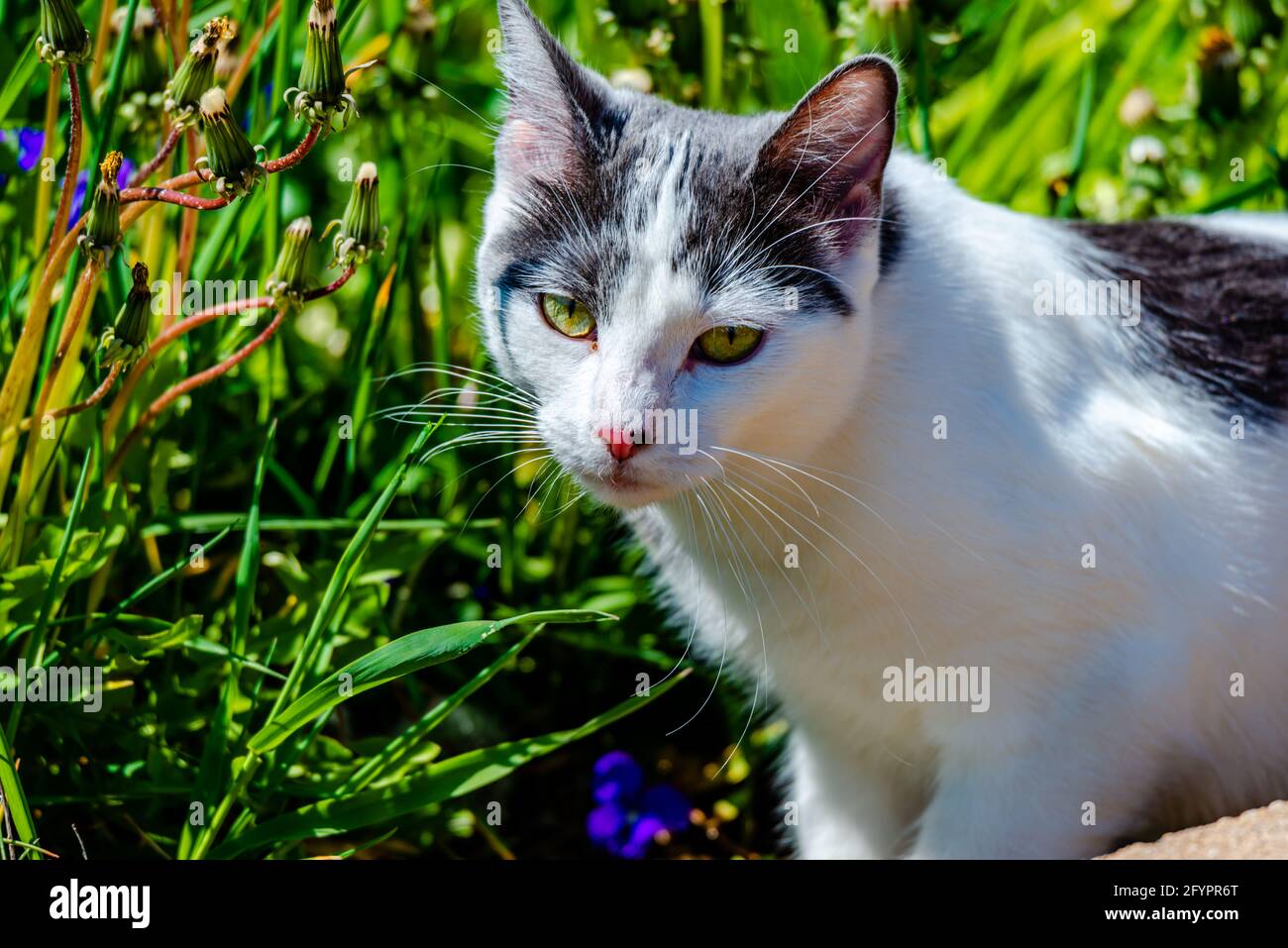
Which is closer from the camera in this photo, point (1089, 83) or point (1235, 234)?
point (1235, 234)

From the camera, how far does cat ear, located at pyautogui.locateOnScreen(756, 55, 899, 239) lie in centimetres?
137

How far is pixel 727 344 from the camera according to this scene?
1.41 m

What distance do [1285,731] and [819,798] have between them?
0.70m

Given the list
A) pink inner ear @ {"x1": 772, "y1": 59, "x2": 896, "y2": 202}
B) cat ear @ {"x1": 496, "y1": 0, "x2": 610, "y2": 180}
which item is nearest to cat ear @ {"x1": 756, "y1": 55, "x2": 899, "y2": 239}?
pink inner ear @ {"x1": 772, "y1": 59, "x2": 896, "y2": 202}

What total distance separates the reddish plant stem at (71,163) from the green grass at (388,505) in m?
0.16

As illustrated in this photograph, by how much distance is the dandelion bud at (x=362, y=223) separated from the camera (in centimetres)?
133

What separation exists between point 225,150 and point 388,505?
63 cm

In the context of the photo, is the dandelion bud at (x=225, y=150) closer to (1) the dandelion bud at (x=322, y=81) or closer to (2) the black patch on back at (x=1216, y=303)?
(1) the dandelion bud at (x=322, y=81)
